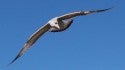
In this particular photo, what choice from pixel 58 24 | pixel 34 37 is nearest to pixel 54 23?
pixel 58 24

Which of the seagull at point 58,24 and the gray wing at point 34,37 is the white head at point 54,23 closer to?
the seagull at point 58,24

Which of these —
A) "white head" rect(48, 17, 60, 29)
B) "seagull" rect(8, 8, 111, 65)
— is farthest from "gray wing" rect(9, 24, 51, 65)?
"white head" rect(48, 17, 60, 29)

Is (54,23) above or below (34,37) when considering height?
above

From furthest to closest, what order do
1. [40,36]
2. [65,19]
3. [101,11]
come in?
[40,36] → [65,19] → [101,11]

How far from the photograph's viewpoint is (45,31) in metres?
31.2

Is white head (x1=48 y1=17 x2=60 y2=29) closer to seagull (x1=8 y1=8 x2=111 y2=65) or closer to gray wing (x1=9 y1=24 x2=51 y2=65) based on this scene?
seagull (x1=8 y1=8 x2=111 y2=65)

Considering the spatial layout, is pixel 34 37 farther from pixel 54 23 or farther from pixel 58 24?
pixel 58 24

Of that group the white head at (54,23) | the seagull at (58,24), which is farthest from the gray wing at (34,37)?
the white head at (54,23)

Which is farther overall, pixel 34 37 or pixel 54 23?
pixel 34 37

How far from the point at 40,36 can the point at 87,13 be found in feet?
15.1

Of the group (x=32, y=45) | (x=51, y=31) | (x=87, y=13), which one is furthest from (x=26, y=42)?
(x=87, y=13)

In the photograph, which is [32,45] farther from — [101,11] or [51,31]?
[101,11]

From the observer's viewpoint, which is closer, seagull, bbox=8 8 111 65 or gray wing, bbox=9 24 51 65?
seagull, bbox=8 8 111 65

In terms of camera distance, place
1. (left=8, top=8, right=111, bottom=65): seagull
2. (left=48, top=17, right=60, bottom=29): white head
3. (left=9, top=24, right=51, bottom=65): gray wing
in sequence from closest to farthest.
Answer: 1. (left=8, top=8, right=111, bottom=65): seagull
2. (left=48, top=17, right=60, bottom=29): white head
3. (left=9, top=24, right=51, bottom=65): gray wing
